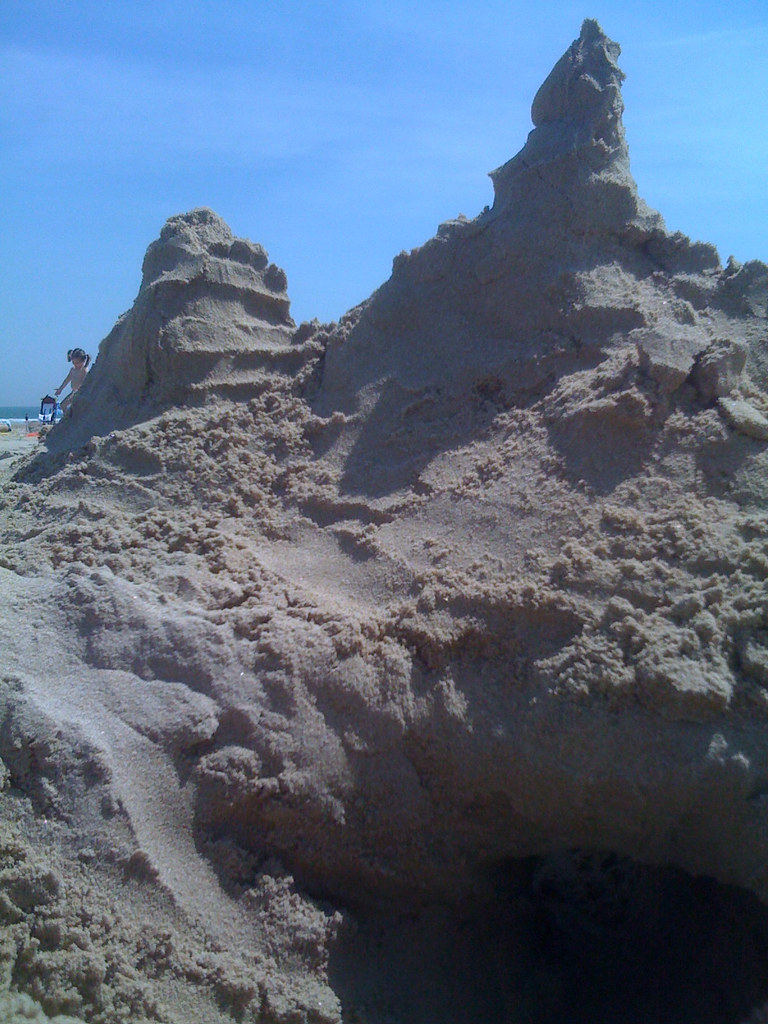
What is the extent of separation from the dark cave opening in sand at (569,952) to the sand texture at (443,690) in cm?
1

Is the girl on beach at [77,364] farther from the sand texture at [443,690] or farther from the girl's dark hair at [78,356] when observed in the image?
the sand texture at [443,690]

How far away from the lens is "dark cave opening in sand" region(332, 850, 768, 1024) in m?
2.23

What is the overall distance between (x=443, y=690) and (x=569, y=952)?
1104 millimetres

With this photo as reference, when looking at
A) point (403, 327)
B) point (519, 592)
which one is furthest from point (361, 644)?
point (403, 327)

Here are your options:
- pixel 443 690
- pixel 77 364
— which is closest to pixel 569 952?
pixel 443 690

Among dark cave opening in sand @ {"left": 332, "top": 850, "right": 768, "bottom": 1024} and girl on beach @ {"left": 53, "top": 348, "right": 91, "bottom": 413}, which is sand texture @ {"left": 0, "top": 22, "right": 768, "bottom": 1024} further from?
girl on beach @ {"left": 53, "top": 348, "right": 91, "bottom": 413}

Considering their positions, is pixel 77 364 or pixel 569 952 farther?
pixel 77 364

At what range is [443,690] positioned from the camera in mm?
2363

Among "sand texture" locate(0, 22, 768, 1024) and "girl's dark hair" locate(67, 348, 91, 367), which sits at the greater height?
"girl's dark hair" locate(67, 348, 91, 367)

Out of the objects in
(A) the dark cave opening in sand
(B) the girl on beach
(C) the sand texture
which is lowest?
(A) the dark cave opening in sand

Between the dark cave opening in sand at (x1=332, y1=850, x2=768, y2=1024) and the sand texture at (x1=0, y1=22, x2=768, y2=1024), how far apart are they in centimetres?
1

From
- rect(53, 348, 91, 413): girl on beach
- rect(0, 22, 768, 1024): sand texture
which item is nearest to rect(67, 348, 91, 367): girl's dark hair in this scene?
rect(53, 348, 91, 413): girl on beach

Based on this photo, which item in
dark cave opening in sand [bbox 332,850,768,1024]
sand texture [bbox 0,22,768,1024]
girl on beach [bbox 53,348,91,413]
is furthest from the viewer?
girl on beach [bbox 53,348,91,413]

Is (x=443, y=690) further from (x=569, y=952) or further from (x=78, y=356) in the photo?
(x=78, y=356)
